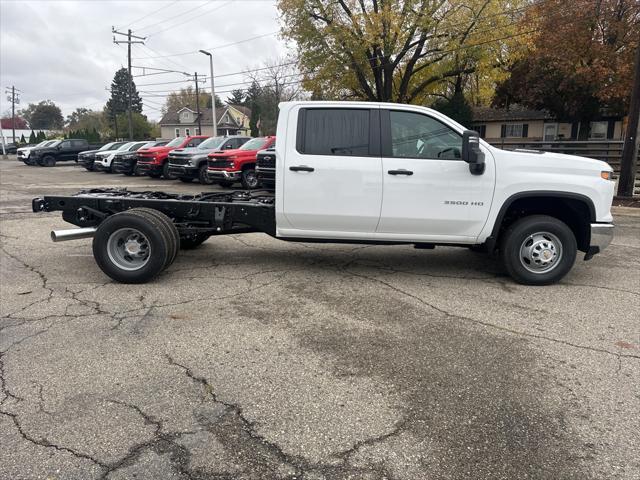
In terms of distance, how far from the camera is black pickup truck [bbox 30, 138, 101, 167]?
33.7 metres

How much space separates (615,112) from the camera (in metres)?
30.3

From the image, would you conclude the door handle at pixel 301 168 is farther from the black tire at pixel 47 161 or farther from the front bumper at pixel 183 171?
the black tire at pixel 47 161

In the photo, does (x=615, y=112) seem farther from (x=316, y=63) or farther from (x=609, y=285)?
(x=609, y=285)

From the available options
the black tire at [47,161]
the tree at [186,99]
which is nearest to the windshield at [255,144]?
the black tire at [47,161]

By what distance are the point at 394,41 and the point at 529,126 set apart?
74.5 ft

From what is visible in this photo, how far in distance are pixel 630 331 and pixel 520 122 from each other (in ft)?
137

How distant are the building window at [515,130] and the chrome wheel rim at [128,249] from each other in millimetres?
41487

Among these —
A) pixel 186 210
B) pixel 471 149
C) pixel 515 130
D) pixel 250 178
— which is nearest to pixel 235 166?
pixel 250 178

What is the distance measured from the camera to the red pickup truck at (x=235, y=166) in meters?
16.2

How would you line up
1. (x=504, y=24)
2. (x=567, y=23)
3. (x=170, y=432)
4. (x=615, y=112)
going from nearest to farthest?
(x=170, y=432)
(x=504, y=24)
(x=567, y=23)
(x=615, y=112)

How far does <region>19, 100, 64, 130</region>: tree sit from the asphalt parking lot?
439 ft

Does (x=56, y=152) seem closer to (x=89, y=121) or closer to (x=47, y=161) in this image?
(x=47, y=161)

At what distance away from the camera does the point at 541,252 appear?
561 cm

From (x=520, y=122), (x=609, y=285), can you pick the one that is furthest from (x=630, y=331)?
(x=520, y=122)
